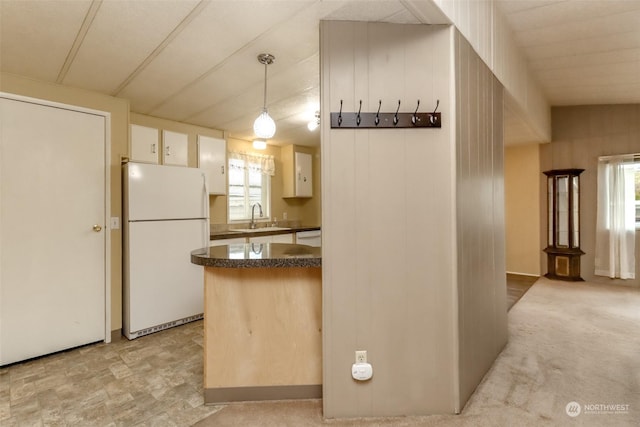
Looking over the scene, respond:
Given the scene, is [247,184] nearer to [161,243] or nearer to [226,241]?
[226,241]

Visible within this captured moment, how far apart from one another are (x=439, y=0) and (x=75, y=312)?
3.46 m

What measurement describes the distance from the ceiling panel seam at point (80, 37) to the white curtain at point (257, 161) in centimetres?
217

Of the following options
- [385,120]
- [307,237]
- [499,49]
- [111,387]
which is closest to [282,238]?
[307,237]

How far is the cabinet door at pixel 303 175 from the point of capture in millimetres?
5125

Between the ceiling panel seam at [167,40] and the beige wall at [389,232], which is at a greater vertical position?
the ceiling panel seam at [167,40]

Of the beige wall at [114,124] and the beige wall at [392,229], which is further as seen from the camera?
the beige wall at [114,124]

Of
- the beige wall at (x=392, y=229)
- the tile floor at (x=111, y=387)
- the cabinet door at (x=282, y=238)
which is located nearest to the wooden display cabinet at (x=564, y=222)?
the cabinet door at (x=282, y=238)

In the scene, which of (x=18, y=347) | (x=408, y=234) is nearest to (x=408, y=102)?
(x=408, y=234)

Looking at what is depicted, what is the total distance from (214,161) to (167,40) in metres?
2.10

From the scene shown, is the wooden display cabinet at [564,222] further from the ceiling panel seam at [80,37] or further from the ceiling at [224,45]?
the ceiling panel seam at [80,37]

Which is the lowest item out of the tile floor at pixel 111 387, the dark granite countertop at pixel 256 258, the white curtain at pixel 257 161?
the tile floor at pixel 111 387

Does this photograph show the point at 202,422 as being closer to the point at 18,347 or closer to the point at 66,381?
the point at 66,381

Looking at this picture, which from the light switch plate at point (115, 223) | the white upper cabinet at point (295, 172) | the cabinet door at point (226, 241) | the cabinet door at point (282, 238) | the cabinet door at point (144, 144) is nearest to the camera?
the light switch plate at point (115, 223)

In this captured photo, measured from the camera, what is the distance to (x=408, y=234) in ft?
5.74
